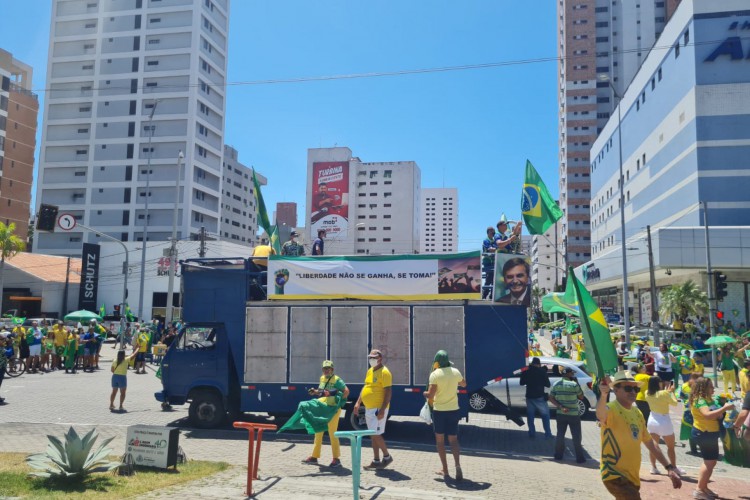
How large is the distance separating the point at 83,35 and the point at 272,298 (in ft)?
244

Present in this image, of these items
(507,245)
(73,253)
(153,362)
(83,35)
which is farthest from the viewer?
(83,35)

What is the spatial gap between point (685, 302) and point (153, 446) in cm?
3229

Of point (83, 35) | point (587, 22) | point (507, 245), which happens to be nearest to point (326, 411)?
point (507, 245)

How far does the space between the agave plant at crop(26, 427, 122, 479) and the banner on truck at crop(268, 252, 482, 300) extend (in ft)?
16.1

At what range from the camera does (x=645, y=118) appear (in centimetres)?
4881

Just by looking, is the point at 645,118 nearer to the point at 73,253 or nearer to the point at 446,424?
the point at 446,424

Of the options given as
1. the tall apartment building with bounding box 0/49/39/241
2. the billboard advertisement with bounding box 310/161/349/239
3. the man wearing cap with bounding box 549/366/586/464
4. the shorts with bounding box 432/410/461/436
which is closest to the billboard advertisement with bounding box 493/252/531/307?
the man wearing cap with bounding box 549/366/586/464

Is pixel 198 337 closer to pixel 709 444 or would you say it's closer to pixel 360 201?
pixel 709 444

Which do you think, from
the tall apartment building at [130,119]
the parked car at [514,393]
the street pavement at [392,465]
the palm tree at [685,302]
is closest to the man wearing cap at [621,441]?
the street pavement at [392,465]

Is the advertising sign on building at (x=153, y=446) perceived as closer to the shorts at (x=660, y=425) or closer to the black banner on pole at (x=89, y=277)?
the shorts at (x=660, y=425)

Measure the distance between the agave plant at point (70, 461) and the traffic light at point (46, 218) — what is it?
18109 millimetres

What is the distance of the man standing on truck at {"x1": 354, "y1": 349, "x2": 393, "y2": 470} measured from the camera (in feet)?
27.6

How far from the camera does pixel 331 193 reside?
118875mm

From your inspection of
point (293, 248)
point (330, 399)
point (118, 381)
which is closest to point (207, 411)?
point (118, 381)
